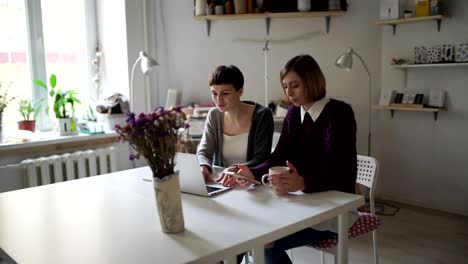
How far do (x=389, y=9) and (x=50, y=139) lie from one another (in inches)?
109

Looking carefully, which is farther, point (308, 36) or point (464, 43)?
point (308, 36)

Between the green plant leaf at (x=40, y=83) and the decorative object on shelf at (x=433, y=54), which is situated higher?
the decorative object on shelf at (x=433, y=54)

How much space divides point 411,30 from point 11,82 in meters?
3.15

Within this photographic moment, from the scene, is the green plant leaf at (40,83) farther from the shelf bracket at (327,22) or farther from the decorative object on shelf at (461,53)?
the decorative object on shelf at (461,53)

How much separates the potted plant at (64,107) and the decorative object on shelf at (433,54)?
275 cm

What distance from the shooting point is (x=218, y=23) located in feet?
13.4

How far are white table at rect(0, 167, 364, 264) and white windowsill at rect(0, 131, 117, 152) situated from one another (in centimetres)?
136

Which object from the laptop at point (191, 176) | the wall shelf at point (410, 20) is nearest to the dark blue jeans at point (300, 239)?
the laptop at point (191, 176)

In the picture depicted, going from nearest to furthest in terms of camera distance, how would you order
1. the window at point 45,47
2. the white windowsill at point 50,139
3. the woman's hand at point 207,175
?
the woman's hand at point 207,175 → the white windowsill at point 50,139 → the window at point 45,47

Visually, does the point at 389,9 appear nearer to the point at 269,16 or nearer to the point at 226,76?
the point at 269,16

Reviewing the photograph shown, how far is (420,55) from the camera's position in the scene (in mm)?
3525

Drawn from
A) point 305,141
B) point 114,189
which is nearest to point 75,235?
point 114,189

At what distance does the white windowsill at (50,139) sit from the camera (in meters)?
3.03

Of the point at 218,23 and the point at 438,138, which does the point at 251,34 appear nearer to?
the point at 218,23
